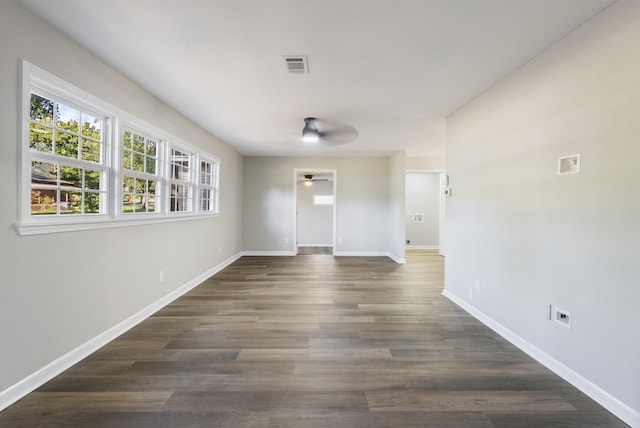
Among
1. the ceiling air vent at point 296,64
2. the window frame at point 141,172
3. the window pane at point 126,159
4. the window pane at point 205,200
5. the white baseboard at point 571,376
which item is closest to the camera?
the white baseboard at point 571,376

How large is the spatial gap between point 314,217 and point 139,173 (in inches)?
277

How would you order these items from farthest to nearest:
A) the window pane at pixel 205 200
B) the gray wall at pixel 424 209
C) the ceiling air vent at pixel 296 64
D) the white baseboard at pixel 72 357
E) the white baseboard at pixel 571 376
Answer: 1. the gray wall at pixel 424 209
2. the window pane at pixel 205 200
3. the ceiling air vent at pixel 296 64
4. the white baseboard at pixel 72 357
5. the white baseboard at pixel 571 376

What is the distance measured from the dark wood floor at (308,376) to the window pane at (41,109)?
1.79 metres

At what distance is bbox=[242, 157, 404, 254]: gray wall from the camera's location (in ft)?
21.9

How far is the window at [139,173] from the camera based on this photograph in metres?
2.74

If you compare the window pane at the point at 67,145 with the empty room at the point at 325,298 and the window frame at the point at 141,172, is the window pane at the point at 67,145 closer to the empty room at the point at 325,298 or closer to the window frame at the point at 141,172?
the empty room at the point at 325,298

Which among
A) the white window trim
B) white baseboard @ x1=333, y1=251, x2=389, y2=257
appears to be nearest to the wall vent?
the white window trim

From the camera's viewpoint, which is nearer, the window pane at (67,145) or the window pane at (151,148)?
the window pane at (67,145)

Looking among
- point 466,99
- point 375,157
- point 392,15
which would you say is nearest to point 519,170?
point 466,99

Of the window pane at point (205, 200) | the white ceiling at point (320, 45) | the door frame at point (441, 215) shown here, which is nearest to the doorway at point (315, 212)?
the door frame at point (441, 215)

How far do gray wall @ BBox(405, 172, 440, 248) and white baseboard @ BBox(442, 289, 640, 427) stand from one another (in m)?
5.11

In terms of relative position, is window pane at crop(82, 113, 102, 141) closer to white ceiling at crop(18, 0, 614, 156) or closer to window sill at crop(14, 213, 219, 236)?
white ceiling at crop(18, 0, 614, 156)

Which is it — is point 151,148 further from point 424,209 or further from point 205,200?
point 424,209

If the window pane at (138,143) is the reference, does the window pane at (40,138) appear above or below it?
below
